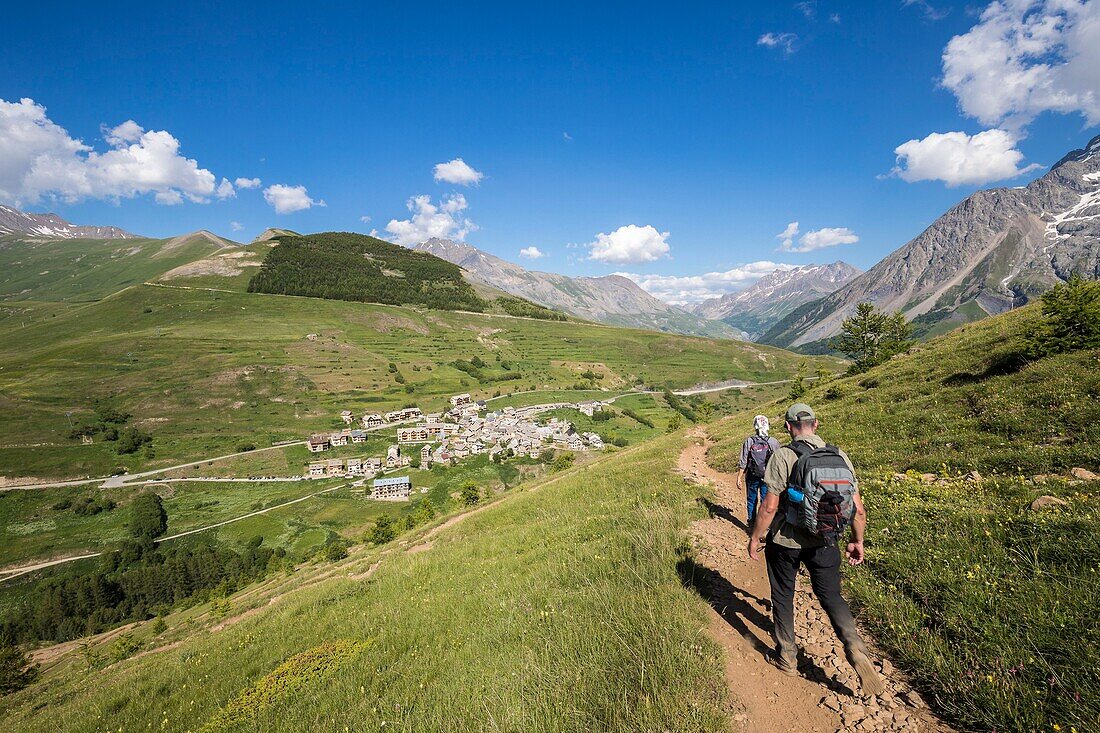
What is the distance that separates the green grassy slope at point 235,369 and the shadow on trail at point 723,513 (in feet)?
368

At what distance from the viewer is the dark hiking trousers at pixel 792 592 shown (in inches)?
213

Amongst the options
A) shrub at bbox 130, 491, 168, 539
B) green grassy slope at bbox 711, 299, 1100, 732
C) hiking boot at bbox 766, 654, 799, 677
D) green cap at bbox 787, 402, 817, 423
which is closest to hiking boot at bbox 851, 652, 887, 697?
green grassy slope at bbox 711, 299, 1100, 732

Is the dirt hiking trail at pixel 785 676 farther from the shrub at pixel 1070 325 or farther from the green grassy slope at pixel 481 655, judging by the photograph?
the shrub at pixel 1070 325

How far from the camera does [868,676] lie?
5012 mm

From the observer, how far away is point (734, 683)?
220 inches

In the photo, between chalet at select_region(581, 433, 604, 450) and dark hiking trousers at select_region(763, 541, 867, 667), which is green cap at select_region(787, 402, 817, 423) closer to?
dark hiking trousers at select_region(763, 541, 867, 667)

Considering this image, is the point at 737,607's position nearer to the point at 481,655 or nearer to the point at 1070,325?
the point at 481,655

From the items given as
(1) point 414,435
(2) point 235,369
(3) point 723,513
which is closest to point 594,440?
(1) point 414,435

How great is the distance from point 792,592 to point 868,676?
3.67 feet

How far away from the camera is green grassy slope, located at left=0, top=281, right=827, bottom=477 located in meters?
96.2

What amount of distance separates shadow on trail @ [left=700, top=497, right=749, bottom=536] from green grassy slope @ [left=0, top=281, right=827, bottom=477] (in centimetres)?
11225

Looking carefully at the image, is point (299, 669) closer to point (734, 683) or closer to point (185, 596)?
point (734, 683)

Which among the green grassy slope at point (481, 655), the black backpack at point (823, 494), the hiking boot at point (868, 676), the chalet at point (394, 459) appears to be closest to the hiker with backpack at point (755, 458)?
the green grassy slope at point (481, 655)

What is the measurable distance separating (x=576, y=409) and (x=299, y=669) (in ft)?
358
